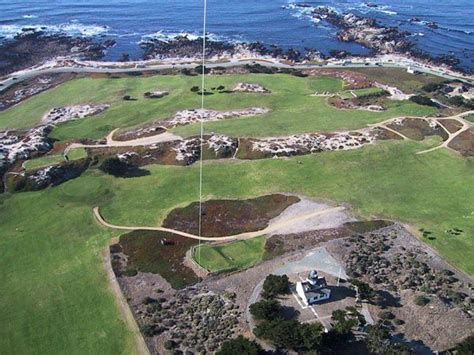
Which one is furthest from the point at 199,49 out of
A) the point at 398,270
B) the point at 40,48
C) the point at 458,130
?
the point at 398,270

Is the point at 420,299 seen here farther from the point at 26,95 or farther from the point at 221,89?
the point at 26,95

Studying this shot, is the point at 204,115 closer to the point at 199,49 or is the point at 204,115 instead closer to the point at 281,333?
the point at 199,49

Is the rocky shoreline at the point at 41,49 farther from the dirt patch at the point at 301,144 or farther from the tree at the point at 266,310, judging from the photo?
the tree at the point at 266,310

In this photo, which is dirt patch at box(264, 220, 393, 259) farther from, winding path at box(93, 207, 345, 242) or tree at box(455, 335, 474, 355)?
tree at box(455, 335, 474, 355)

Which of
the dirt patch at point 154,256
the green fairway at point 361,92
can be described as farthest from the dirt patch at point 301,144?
the dirt patch at point 154,256

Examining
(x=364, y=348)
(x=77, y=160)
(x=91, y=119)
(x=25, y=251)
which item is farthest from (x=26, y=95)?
(x=364, y=348)
